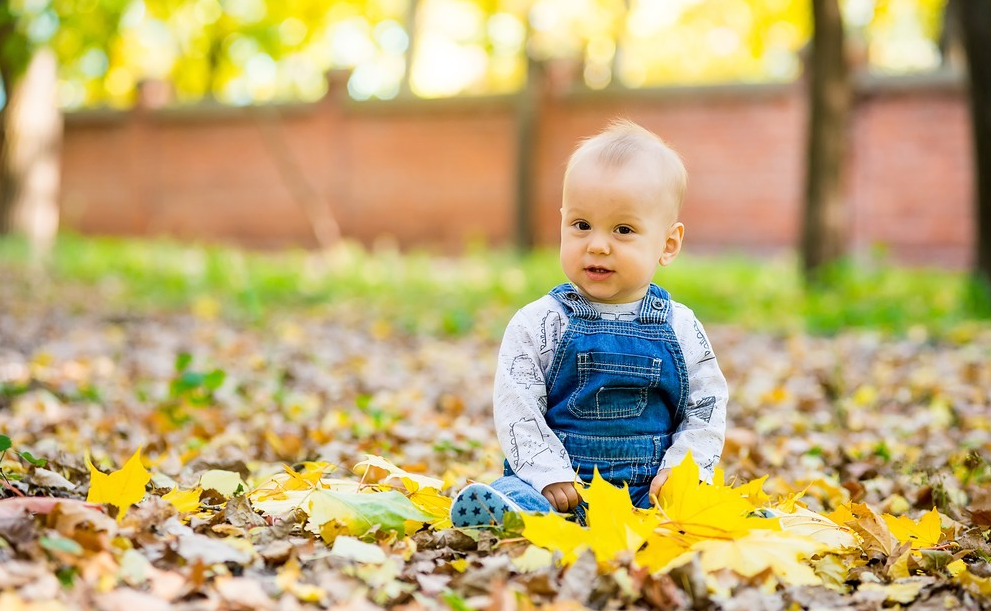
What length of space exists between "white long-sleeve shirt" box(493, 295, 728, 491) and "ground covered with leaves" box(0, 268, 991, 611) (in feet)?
0.61

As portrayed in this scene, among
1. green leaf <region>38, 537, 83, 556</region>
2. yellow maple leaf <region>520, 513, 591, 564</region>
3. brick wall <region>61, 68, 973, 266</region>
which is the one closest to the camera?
green leaf <region>38, 537, 83, 556</region>

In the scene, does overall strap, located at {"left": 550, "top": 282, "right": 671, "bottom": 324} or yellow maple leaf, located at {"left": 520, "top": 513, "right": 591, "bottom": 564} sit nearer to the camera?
yellow maple leaf, located at {"left": 520, "top": 513, "right": 591, "bottom": 564}

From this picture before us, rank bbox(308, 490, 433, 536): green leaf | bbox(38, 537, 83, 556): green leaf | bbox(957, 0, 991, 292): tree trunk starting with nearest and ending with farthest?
1. bbox(38, 537, 83, 556): green leaf
2. bbox(308, 490, 433, 536): green leaf
3. bbox(957, 0, 991, 292): tree trunk

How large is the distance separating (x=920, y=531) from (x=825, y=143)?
7455 millimetres

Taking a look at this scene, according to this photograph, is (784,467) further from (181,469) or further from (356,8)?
(356,8)

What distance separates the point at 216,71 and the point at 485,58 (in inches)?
332

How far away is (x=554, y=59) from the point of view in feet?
56.1

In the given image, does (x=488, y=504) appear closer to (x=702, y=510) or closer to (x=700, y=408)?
(x=702, y=510)

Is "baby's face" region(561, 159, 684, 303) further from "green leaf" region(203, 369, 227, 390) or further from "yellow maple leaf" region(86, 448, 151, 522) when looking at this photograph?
"green leaf" region(203, 369, 227, 390)

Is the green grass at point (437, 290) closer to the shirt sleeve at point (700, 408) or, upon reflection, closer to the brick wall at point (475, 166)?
the brick wall at point (475, 166)

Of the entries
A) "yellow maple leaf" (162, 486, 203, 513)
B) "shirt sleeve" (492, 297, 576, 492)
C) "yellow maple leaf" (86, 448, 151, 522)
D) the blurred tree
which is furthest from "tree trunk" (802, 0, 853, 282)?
the blurred tree

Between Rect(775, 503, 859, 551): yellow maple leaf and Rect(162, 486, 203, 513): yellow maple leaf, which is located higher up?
Rect(162, 486, 203, 513): yellow maple leaf

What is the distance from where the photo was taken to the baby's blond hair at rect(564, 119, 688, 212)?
2.30 meters

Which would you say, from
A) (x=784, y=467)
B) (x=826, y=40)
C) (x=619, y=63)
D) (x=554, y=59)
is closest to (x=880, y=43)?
(x=619, y=63)
